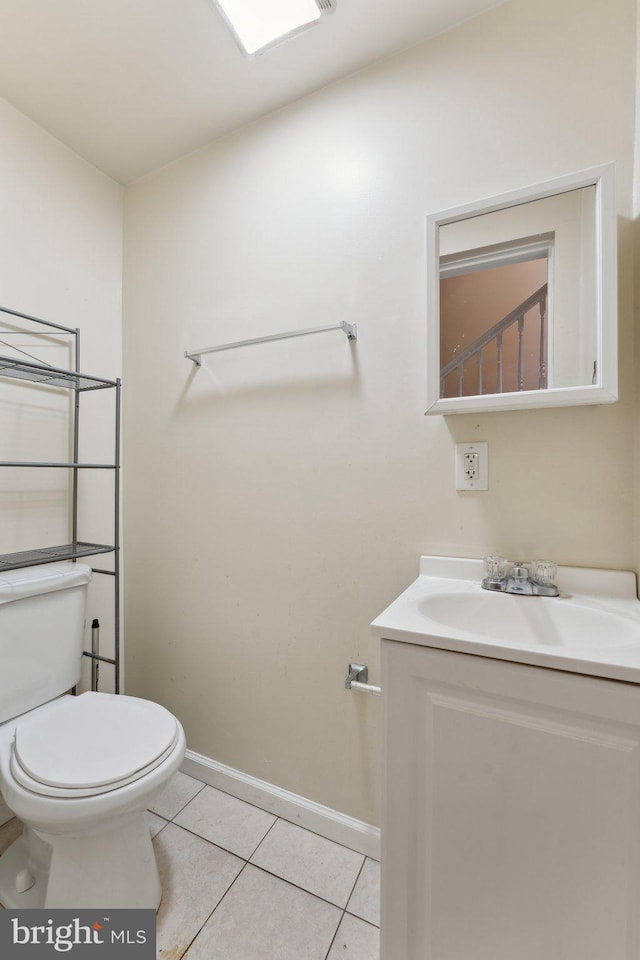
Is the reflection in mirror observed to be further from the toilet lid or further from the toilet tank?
the toilet tank

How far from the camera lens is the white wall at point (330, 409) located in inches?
41.4

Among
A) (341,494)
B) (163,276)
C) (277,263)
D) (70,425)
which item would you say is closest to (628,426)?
(341,494)

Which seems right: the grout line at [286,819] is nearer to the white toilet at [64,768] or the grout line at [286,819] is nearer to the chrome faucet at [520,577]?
the white toilet at [64,768]

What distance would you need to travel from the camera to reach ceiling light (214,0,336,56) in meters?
1.08

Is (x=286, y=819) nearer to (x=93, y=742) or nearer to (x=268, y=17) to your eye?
(x=93, y=742)

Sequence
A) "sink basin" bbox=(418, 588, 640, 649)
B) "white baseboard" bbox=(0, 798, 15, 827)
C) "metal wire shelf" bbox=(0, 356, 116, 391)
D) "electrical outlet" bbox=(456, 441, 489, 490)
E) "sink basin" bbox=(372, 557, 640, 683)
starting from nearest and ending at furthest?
"sink basin" bbox=(372, 557, 640, 683) → "sink basin" bbox=(418, 588, 640, 649) → "electrical outlet" bbox=(456, 441, 489, 490) → "metal wire shelf" bbox=(0, 356, 116, 391) → "white baseboard" bbox=(0, 798, 15, 827)

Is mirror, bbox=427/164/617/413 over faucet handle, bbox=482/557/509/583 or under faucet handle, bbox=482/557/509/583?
over

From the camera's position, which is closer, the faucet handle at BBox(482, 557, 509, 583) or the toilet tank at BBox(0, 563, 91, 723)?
the faucet handle at BBox(482, 557, 509, 583)

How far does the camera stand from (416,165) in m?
1.21

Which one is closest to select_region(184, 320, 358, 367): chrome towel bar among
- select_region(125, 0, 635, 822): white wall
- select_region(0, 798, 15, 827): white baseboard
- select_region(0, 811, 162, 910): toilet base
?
select_region(125, 0, 635, 822): white wall

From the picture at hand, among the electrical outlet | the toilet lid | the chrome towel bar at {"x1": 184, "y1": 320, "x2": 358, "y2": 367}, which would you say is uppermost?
the chrome towel bar at {"x1": 184, "y1": 320, "x2": 358, "y2": 367}

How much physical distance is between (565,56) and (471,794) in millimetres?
1689

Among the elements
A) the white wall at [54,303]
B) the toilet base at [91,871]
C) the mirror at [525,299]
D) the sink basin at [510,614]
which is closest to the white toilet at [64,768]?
the toilet base at [91,871]

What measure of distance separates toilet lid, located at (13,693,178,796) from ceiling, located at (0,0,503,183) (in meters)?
1.95
